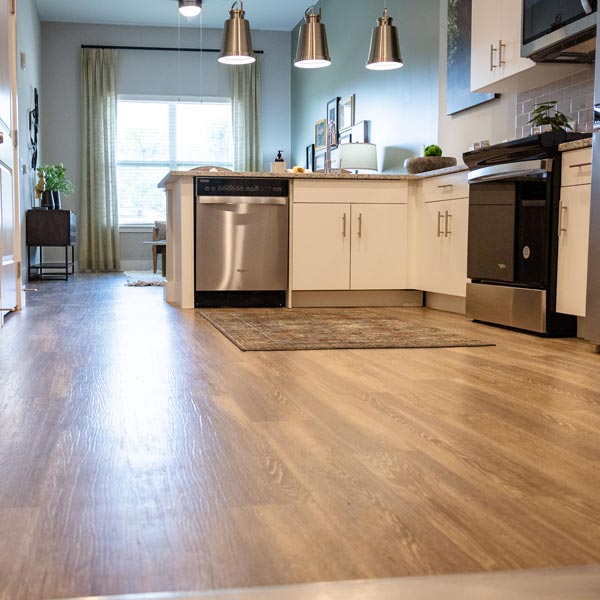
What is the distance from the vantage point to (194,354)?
9.64ft

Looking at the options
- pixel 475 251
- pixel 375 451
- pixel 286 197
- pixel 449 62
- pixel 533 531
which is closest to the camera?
pixel 533 531

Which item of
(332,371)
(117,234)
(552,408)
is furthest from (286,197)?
(117,234)

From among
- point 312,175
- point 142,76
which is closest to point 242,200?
point 312,175

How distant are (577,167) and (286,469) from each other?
235 cm

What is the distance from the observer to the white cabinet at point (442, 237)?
4.52 meters

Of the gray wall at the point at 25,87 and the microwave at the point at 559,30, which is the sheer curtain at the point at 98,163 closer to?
the gray wall at the point at 25,87

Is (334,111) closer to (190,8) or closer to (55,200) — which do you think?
(190,8)

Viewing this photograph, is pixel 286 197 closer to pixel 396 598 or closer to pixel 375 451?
pixel 375 451

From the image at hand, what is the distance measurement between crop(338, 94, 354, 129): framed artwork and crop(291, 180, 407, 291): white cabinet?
2.92 metres

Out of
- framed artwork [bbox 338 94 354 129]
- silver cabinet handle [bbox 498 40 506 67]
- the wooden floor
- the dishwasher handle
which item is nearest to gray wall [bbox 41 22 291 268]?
framed artwork [bbox 338 94 354 129]

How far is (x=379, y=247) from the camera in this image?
5.13m

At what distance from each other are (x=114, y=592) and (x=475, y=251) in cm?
342

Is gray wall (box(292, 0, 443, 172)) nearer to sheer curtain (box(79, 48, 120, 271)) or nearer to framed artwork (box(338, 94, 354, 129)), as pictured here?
framed artwork (box(338, 94, 354, 129))

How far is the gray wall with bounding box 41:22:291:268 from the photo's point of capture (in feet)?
33.4
